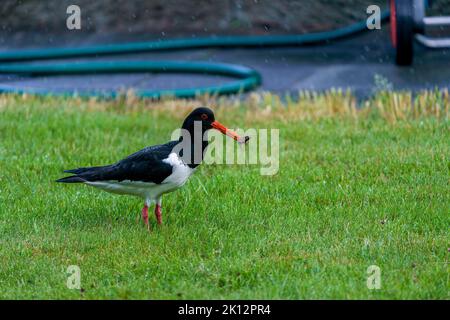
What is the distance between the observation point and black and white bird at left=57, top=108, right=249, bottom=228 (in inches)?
263

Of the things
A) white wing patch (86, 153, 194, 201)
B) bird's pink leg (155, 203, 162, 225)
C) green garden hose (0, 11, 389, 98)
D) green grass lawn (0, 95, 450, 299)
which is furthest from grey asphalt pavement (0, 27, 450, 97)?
white wing patch (86, 153, 194, 201)

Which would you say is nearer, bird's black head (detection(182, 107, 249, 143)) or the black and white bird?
the black and white bird

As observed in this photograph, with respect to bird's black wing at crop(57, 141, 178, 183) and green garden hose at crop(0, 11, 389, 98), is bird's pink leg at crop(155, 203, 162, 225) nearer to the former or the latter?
bird's black wing at crop(57, 141, 178, 183)

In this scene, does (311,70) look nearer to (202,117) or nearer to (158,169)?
(202,117)

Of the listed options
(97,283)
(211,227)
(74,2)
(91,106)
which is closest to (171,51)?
(74,2)

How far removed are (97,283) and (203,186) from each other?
7.37 ft

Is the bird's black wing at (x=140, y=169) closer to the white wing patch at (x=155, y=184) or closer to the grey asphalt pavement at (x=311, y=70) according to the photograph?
the white wing patch at (x=155, y=184)

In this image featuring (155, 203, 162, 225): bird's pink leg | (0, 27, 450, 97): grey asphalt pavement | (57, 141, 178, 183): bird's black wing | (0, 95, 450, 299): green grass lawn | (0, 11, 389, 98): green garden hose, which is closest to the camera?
(0, 95, 450, 299): green grass lawn

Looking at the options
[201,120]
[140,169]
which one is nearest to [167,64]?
[201,120]

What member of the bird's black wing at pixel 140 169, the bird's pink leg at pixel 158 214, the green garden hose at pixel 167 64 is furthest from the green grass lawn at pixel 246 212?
the green garden hose at pixel 167 64

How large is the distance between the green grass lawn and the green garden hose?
1.01m

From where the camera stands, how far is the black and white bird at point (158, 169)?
6.68 meters
